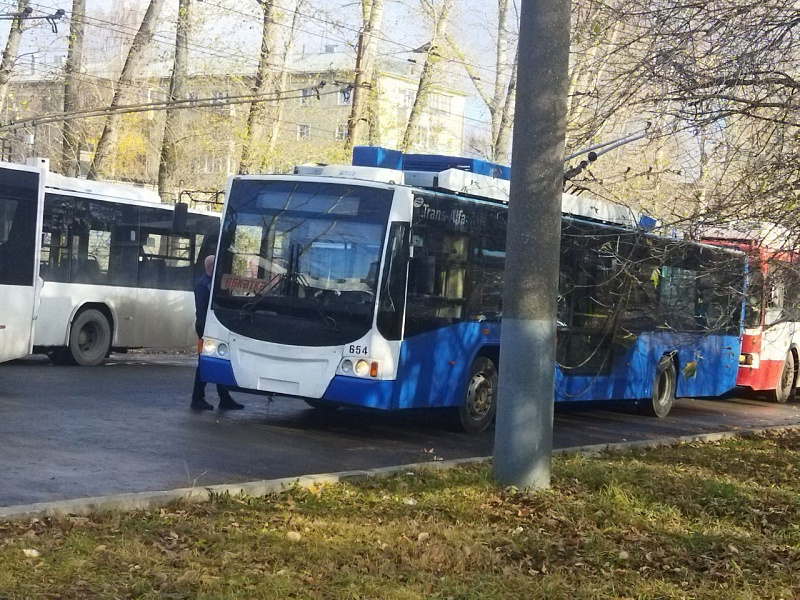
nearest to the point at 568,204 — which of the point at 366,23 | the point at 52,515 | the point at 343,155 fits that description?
the point at 52,515

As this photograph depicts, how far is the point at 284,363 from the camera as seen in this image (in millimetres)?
13016

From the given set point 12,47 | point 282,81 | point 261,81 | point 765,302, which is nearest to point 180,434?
point 765,302

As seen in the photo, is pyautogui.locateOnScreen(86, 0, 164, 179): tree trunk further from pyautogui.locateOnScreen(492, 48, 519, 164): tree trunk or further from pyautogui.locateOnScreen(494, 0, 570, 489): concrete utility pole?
pyautogui.locateOnScreen(494, 0, 570, 489): concrete utility pole

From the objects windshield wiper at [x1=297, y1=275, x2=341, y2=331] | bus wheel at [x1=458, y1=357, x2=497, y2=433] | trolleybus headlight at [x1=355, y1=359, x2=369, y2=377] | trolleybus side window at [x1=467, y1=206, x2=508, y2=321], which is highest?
trolleybus side window at [x1=467, y1=206, x2=508, y2=321]

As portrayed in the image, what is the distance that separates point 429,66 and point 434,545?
28.6m

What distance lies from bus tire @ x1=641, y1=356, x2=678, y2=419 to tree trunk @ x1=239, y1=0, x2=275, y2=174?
14832mm

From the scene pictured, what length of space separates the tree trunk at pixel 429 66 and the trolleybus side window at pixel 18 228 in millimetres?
18888

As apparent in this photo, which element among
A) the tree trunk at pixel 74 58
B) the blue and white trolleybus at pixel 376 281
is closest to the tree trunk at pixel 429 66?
the tree trunk at pixel 74 58

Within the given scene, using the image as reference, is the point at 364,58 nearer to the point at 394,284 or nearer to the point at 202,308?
the point at 202,308

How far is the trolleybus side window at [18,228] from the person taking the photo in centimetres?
1584

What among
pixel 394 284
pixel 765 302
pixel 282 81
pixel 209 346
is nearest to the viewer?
pixel 394 284

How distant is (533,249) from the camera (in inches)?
362

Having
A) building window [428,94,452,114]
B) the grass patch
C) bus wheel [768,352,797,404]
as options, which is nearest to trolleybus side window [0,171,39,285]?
the grass patch

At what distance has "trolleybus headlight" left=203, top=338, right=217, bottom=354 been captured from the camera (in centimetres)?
1345
